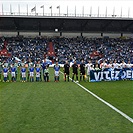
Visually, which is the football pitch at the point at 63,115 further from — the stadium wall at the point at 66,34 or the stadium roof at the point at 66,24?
the stadium wall at the point at 66,34

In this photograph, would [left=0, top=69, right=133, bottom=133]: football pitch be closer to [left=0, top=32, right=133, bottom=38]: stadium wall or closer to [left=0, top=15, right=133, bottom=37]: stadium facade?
[left=0, top=15, right=133, bottom=37]: stadium facade

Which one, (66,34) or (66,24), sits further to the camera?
(66,34)

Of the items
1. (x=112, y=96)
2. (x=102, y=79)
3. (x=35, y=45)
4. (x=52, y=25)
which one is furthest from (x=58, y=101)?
(x=52, y=25)

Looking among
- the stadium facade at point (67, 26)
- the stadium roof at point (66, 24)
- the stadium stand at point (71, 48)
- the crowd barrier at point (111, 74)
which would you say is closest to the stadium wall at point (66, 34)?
the stadium facade at point (67, 26)

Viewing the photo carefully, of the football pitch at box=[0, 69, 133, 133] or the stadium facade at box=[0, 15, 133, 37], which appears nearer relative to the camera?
the football pitch at box=[0, 69, 133, 133]

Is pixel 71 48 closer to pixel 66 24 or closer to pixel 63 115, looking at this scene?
pixel 66 24

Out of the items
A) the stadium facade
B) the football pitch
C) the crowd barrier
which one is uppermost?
the stadium facade

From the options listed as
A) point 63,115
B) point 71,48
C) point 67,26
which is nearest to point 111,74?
point 63,115

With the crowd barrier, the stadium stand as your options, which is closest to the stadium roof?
the stadium stand

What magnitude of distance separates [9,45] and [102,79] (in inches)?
1353

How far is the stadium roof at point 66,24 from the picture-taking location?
52.5 meters

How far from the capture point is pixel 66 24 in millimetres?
55594

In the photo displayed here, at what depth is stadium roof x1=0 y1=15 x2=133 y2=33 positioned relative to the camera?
172 feet

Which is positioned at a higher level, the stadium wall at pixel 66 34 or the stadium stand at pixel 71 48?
the stadium wall at pixel 66 34
